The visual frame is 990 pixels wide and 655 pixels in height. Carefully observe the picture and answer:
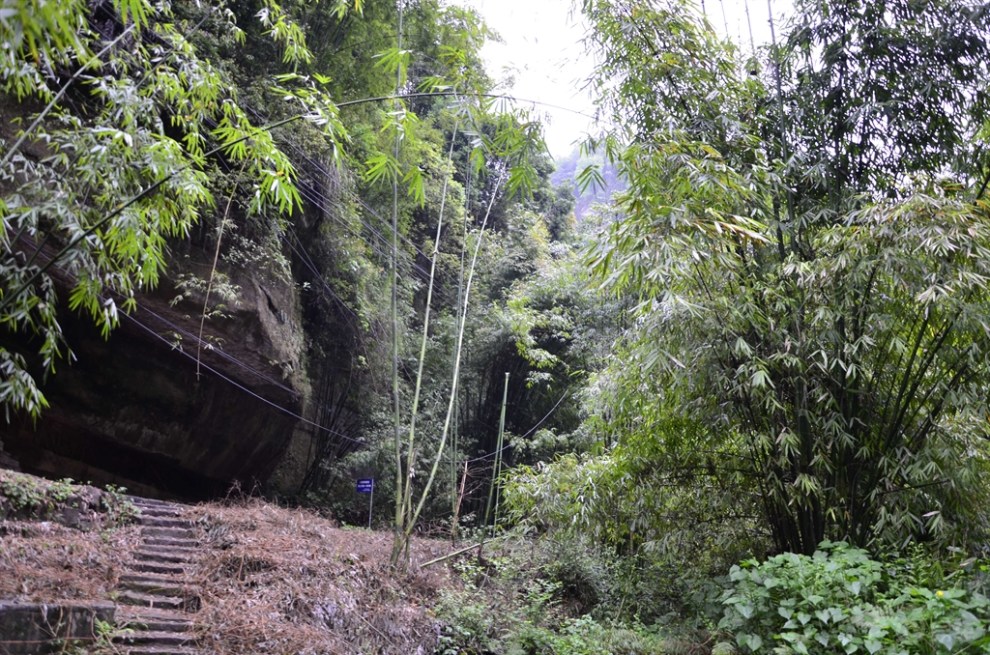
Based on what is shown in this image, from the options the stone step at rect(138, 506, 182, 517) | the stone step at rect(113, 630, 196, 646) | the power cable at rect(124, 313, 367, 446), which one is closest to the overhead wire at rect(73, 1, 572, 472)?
the power cable at rect(124, 313, 367, 446)

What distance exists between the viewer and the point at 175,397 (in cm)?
784

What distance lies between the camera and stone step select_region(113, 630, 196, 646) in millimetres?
3678

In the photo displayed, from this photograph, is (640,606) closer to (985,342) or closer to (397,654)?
(397,654)

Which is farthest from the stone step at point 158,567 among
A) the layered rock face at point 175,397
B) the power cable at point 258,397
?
the layered rock face at point 175,397

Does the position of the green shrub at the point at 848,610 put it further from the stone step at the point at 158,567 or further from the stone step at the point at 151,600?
the stone step at the point at 158,567

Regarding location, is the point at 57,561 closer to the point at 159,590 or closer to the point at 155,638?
the point at 159,590

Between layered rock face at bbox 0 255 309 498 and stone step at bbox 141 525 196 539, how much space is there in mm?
2236

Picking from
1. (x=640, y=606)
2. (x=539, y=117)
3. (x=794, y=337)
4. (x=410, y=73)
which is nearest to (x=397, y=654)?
(x=640, y=606)

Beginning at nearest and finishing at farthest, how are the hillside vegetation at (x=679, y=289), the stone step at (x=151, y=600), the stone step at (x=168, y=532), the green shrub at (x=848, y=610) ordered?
the green shrub at (x=848, y=610) < the hillside vegetation at (x=679, y=289) < the stone step at (x=151, y=600) < the stone step at (x=168, y=532)

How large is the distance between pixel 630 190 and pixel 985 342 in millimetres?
1905

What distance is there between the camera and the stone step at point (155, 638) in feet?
12.1

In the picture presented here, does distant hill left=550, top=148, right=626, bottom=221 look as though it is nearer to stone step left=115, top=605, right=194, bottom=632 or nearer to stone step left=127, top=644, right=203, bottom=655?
stone step left=127, top=644, right=203, bottom=655

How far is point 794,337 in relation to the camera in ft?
12.7

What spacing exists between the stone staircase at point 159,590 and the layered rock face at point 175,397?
2072 millimetres
